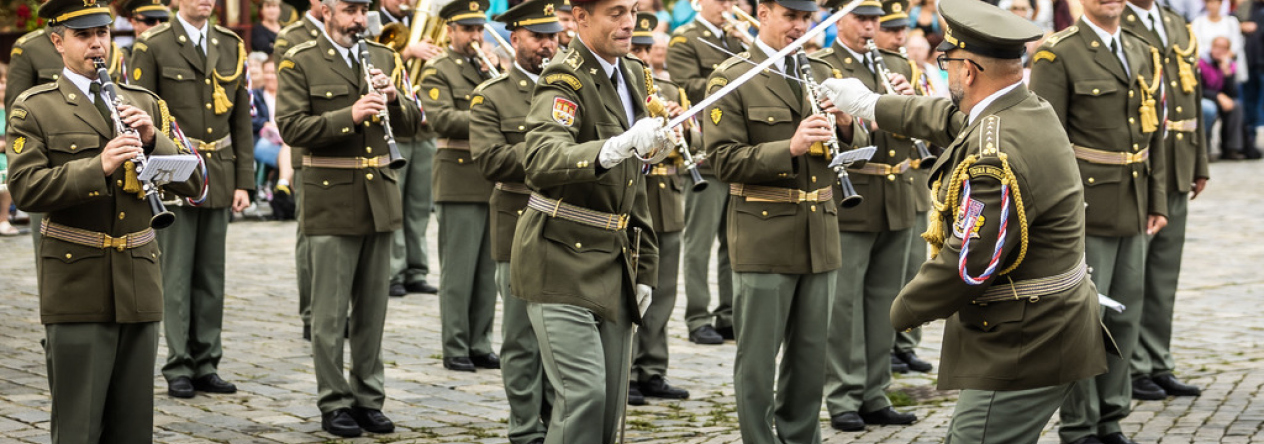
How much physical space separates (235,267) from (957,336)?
364 inches

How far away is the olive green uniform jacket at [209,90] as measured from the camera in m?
9.33

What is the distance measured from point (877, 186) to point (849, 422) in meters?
1.28

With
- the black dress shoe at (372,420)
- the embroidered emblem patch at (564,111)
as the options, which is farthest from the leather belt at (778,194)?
the black dress shoe at (372,420)

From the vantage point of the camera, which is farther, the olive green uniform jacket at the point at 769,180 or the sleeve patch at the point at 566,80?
the olive green uniform jacket at the point at 769,180

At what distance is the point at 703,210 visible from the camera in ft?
37.0

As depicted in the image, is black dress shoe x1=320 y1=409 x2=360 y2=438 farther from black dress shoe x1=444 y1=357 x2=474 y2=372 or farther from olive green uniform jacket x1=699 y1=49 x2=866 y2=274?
olive green uniform jacket x1=699 y1=49 x2=866 y2=274

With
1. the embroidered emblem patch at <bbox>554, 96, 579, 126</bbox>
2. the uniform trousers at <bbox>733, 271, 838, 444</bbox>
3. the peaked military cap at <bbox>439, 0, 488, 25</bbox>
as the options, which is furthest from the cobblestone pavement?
the embroidered emblem patch at <bbox>554, 96, 579, 126</bbox>

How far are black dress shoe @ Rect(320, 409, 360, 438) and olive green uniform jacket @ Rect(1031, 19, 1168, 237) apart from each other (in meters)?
3.79

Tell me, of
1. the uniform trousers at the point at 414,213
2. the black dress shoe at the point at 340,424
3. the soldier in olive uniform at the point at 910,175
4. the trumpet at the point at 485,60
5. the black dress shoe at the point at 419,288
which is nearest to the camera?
the black dress shoe at the point at 340,424

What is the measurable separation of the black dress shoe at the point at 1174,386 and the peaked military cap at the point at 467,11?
4507 millimetres

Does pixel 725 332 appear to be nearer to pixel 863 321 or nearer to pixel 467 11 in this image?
pixel 863 321

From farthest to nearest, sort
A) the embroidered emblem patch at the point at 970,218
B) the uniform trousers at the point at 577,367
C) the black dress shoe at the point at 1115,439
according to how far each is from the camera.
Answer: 1. the black dress shoe at the point at 1115,439
2. the uniform trousers at the point at 577,367
3. the embroidered emblem patch at the point at 970,218

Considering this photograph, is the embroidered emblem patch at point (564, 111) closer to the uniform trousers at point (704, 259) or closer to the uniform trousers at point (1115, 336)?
the uniform trousers at point (1115, 336)

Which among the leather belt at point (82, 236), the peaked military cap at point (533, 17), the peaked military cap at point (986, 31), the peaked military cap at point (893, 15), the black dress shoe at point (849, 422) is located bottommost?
the black dress shoe at point (849, 422)
